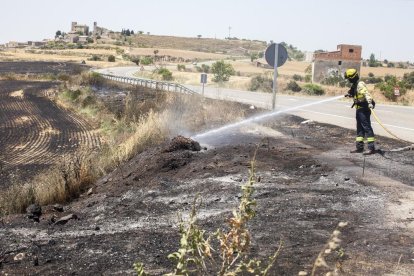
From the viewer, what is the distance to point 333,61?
60.9 metres

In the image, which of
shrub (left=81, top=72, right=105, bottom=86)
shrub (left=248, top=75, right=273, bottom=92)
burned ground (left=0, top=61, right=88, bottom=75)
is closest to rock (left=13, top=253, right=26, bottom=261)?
shrub (left=248, top=75, right=273, bottom=92)

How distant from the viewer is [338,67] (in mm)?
60812

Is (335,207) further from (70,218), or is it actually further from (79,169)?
(79,169)

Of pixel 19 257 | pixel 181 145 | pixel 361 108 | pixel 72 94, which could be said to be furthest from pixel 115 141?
pixel 72 94

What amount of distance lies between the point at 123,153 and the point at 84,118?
1620 cm

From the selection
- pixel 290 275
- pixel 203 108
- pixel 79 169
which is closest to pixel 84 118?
pixel 203 108

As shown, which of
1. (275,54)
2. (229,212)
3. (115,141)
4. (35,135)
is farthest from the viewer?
(35,135)

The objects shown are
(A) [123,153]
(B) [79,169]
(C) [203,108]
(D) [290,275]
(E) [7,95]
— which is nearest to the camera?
(D) [290,275]

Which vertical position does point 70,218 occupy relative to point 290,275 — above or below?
below

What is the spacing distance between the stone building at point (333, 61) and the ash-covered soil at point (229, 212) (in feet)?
168

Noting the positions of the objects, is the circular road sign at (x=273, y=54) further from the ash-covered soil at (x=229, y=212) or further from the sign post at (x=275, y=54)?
the ash-covered soil at (x=229, y=212)

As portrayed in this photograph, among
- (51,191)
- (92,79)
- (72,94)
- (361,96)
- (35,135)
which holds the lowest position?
(35,135)

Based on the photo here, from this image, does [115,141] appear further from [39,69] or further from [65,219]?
[39,69]

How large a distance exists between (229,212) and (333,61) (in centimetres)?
5720
